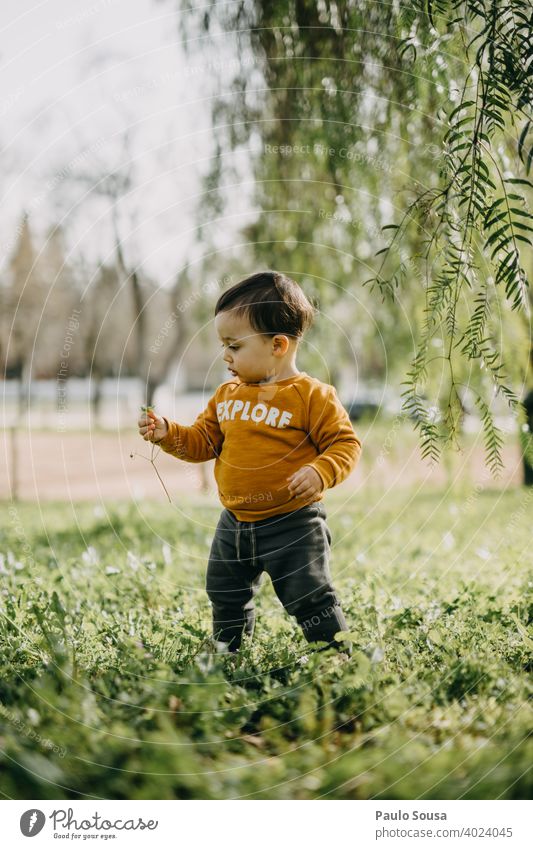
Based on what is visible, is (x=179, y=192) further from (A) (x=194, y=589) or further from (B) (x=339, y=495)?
(B) (x=339, y=495)

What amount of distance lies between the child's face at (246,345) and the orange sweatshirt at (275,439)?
88mm

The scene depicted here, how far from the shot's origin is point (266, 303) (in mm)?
2670

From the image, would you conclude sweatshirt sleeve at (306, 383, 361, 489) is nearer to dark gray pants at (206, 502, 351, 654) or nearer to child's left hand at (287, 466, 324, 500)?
child's left hand at (287, 466, 324, 500)

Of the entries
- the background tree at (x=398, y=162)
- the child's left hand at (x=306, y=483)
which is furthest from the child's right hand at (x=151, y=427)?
the background tree at (x=398, y=162)

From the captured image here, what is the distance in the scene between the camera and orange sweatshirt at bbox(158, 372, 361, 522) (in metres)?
2.64

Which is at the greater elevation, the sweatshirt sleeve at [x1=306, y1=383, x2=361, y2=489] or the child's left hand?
the sweatshirt sleeve at [x1=306, y1=383, x2=361, y2=489]

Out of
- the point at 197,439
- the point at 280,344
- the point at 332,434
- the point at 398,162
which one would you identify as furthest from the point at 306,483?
the point at 398,162

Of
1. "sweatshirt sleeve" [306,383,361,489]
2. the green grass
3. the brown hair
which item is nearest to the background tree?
"sweatshirt sleeve" [306,383,361,489]

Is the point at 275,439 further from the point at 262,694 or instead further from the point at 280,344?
the point at 262,694

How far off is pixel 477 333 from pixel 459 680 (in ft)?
3.76

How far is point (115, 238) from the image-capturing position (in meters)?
7.69

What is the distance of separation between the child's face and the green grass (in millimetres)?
981

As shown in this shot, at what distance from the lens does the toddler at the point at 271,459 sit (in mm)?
2572
